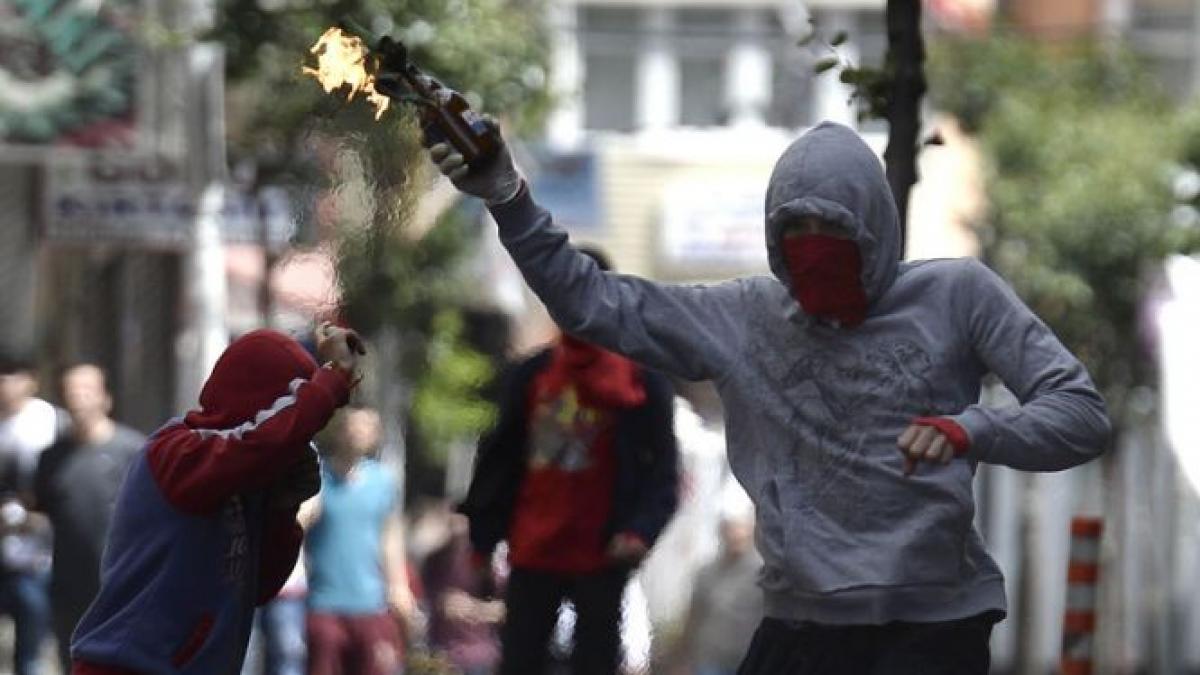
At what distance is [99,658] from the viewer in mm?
7496

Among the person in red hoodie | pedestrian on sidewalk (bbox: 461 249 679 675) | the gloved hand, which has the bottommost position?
pedestrian on sidewalk (bbox: 461 249 679 675)

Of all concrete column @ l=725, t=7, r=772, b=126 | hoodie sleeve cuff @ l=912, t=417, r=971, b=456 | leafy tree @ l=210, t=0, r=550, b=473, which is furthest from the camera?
concrete column @ l=725, t=7, r=772, b=126

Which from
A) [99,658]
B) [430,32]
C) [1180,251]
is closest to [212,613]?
[99,658]

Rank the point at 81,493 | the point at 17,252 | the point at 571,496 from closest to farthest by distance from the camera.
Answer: the point at 571,496 → the point at 81,493 → the point at 17,252

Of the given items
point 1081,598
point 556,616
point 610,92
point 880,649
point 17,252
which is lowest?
point 17,252

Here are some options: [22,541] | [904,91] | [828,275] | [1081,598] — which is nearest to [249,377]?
[828,275]

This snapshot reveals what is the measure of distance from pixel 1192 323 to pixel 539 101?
4.45m

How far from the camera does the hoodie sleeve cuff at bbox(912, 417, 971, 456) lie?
276 inches

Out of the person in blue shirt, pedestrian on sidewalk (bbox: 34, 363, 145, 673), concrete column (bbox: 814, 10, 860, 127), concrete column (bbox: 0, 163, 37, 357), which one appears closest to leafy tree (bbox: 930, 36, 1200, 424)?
concrete column (bbox: 814, 10, 860, 127)

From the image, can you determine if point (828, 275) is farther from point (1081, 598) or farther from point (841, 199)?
point (1081, 598)

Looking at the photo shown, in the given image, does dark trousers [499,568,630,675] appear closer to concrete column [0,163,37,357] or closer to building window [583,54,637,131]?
concrete column [0,163,37,357]

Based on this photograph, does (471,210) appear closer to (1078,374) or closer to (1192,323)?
(1192,323)

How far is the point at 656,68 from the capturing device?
141ft

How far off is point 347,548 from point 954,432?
335 inches
